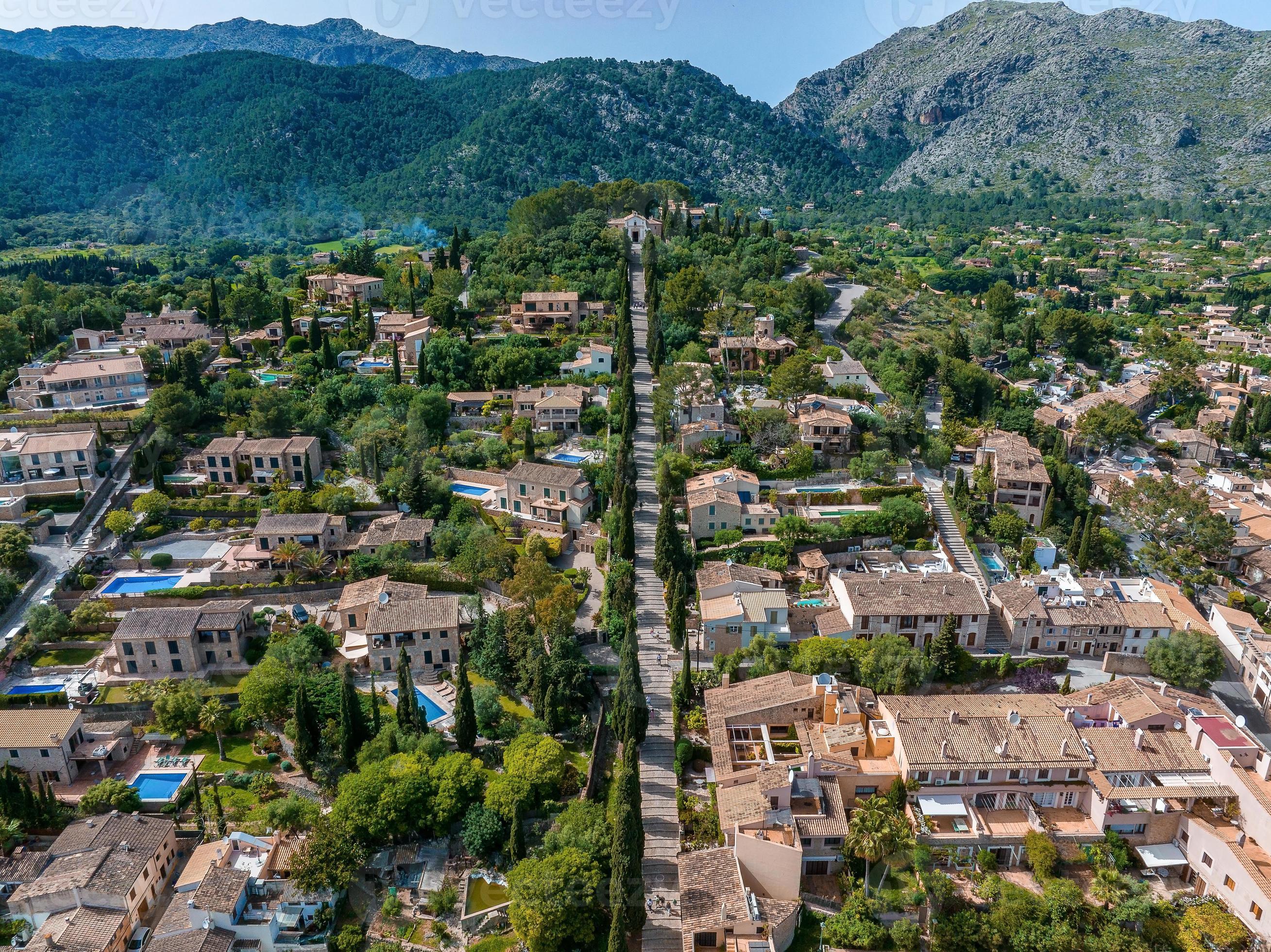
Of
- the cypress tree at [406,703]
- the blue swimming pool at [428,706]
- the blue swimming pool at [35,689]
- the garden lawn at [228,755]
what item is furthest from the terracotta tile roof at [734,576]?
the blue swimming pool at [35,689]

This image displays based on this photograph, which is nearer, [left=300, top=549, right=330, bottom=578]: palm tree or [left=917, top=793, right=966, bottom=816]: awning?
[left=917, top=793, right=966, bottom=816]: awning

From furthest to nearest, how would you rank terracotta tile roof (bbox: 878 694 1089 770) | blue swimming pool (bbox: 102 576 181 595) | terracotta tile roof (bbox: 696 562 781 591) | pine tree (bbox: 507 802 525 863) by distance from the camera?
blue swimming pool (bbox: 102 576 181 595) < terracotta tile roof (bbox: 696 562 781 591) < terracotta tile roof (bbox: 878 694 1089 770) < pine tree (bbox: 507 802 525 863)

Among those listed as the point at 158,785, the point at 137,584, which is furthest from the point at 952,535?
the point at 137,584

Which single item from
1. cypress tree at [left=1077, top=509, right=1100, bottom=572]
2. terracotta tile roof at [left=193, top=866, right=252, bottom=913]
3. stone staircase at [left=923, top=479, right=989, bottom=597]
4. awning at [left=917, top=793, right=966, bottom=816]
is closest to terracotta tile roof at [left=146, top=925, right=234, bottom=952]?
terracotta tile roof at [left=193, top=866, right=252, bottom=913]

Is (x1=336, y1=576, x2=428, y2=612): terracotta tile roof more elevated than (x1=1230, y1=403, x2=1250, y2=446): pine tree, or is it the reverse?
(x1=1230, y1=403, x2=1250, y2=446): pine tree

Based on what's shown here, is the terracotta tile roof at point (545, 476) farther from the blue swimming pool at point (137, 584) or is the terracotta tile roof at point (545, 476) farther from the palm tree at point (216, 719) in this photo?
the palm tree at point (216, 719)

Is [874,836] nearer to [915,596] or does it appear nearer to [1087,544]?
[915,596]

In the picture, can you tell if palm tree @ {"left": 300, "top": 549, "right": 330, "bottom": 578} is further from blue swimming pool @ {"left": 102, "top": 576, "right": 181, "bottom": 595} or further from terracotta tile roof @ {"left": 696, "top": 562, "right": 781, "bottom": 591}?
terracotta tile roof @ {"left": 696, "top": 562, "right": 781, "bottom": 591}
